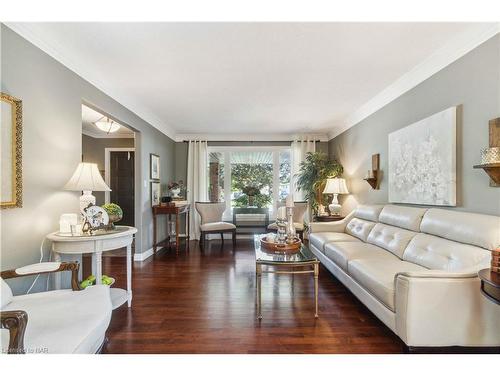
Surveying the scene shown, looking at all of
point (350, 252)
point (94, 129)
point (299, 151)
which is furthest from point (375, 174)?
point (94, 129)

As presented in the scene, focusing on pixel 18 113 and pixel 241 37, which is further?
pixel 241 37

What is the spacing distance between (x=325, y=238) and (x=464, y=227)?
172 centimetres

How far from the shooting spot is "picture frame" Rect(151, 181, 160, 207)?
4691 mm

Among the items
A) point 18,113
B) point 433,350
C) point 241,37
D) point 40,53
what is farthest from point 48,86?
point 433,350

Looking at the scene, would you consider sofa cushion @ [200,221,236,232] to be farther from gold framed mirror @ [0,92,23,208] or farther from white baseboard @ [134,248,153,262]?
gold framed mirror @ [0,92,23,208]

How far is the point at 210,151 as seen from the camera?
625cm

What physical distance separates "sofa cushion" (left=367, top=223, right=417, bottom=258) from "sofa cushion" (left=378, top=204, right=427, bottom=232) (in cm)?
5

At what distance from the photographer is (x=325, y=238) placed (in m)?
3.57

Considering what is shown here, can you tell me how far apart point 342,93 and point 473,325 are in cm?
280

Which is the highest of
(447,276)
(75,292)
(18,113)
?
(18,113)

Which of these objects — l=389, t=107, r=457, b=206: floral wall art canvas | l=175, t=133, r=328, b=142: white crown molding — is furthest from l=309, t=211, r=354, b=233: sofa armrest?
l=175, t=133, r=328, b=142: white crown molding
